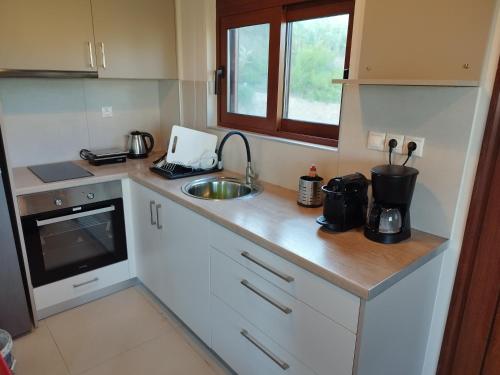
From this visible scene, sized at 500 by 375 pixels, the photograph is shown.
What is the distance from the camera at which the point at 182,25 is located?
8.17 feet

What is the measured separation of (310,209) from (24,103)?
190cm

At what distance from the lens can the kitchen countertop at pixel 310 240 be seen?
3.64ft

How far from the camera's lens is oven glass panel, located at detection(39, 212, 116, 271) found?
2.03m

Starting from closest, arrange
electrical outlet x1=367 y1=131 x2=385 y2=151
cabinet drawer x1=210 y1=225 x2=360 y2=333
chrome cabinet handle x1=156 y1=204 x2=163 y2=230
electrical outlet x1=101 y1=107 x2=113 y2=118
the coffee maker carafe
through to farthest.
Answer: cabinet drawer x1=210 y1=225 x2=360 y2=333 → the coffee maker carafe → electrical outlet x1=367 y1=131 x2=385 y2=151 → chrome cabinet handle x1=156 y1=204 x2=163 y2=230 → electrical outlet x1=101 y1=107 x2=113 y2=118

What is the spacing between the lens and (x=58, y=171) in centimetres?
218

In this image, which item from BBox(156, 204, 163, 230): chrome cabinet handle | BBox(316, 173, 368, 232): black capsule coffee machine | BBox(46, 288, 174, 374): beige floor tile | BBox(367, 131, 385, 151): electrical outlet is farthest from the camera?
BBox(156, 204, 163, 230): chrome cabinet handle

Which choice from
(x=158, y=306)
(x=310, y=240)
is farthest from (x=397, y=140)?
(x=158, y=306)

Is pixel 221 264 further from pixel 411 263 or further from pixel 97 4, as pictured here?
pixel 97 4

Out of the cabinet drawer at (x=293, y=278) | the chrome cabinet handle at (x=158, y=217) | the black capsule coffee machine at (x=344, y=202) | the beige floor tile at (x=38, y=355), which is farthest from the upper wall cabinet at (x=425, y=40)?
the beige floor tile at (x=38, y=355)

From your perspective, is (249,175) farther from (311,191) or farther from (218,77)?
(218,77)

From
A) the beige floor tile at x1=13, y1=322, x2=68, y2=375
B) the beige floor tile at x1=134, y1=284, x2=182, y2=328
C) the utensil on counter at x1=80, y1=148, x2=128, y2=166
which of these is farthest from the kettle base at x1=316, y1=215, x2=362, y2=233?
the utensil on counter at x1=80, y1=148, x2=128, y2=166

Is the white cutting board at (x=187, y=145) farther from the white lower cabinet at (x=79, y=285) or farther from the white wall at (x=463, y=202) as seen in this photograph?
the white wall at (x=463, y=202)

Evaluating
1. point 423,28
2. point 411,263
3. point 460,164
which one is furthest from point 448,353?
point 423,28

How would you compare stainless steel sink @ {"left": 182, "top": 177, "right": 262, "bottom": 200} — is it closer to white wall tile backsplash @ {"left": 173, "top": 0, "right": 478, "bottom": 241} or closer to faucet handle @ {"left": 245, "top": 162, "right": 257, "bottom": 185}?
faucet handle @ {"left": 245, "top": 162, "right": 257, "bottom": 185}
